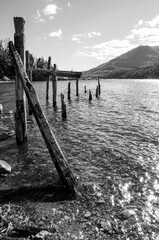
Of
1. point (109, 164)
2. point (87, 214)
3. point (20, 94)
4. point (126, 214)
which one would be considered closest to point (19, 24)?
point (20, 94)

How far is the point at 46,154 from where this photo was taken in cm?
744

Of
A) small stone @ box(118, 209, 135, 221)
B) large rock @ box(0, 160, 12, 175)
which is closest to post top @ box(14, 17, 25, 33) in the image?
large rock @ box(0, 160, 12, 175)

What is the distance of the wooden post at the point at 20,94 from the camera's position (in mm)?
6828

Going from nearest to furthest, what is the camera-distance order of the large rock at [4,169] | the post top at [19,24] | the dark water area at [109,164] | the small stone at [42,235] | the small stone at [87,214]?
the small stone at [42,235], the small stone at [87,214], the dark water area at [109,164], the large rock at [4,169], the post top at [19,24]

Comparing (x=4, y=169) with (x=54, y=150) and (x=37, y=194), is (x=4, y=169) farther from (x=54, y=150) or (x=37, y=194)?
(x=54, y=150)

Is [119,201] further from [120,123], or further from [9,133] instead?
[120,123]

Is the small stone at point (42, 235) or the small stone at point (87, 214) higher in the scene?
the small stone at point (42, 235)

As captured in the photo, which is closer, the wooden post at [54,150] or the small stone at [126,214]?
the small stone at [126,214]

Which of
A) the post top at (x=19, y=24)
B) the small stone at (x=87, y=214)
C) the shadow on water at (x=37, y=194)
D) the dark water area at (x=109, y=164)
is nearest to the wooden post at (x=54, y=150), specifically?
the shadow on water at (x=37, y=194)

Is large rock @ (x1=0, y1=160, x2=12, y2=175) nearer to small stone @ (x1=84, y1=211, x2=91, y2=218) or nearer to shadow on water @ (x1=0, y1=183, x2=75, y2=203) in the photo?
shadow on water @ (x1=0, y1=183, x2=75, y2=203)

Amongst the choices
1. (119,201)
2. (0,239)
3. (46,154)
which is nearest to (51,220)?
(0,239)

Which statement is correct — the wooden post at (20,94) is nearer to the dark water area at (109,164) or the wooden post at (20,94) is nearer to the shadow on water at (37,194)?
the dark water area at (109,164)

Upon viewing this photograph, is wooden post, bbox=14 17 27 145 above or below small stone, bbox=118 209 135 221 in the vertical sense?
above

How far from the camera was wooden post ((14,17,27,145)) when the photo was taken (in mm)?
6828
